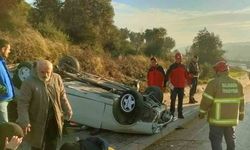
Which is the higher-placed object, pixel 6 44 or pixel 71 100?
pixel 6 44

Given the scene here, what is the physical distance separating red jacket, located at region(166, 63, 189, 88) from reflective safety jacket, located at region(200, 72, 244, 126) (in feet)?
19.4

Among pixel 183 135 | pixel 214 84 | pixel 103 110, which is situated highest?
pixel 214 84

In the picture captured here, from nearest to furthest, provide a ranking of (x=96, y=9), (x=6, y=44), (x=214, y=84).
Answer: (x=6, y=44) → (x=214, y=84) → (x=96, y=9)

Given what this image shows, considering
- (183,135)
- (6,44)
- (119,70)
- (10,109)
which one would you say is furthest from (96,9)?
(6,44)

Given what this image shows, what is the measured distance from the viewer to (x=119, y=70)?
25453mm

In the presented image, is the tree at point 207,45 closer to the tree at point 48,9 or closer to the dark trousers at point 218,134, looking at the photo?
the tree at point 48,9

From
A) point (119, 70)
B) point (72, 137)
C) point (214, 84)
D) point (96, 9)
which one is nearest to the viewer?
point (214, 84)

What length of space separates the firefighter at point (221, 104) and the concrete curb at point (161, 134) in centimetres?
231

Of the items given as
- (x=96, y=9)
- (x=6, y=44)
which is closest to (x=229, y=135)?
(x=6, y=44)

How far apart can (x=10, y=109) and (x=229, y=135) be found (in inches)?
157

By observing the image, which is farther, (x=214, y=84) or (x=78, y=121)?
(x=78, y=121)

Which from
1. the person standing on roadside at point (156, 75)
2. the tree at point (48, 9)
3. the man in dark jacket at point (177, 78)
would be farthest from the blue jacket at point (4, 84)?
the tree at point (48, 9)

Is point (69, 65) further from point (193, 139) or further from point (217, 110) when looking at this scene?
point (217, 110)

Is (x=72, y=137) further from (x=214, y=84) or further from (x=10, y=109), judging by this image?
(x=214, y=84)
